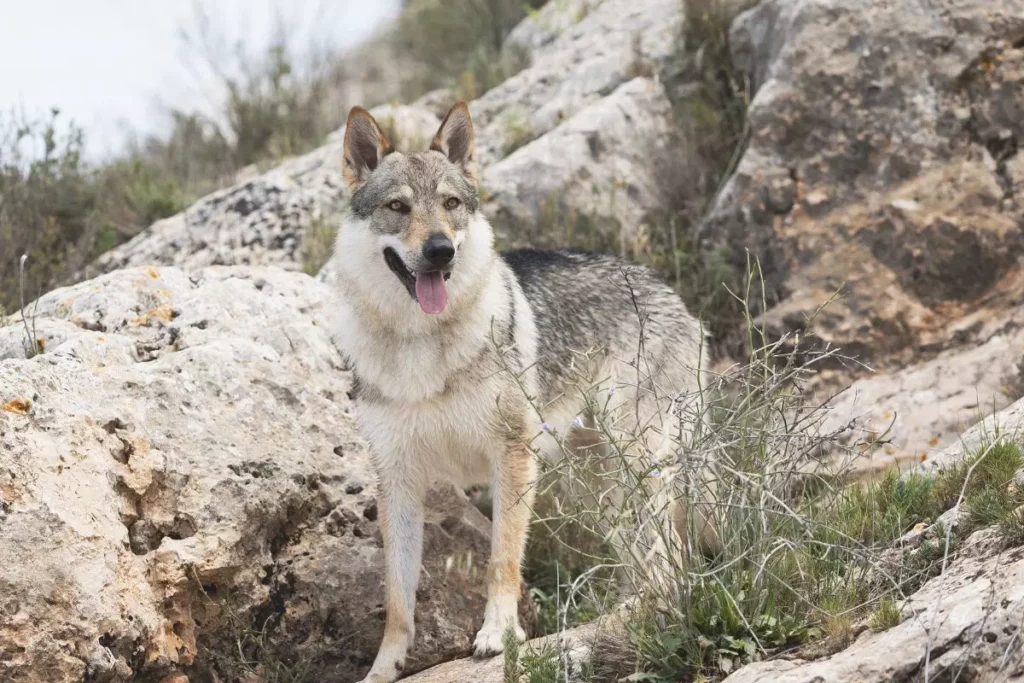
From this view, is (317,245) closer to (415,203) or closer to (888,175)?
(415,203)

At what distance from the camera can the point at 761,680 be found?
3426mm

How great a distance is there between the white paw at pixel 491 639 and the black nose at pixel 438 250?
1.65 meters

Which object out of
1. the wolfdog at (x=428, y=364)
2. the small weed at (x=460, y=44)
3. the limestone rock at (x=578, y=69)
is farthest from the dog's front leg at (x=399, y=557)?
the small weed at (x=460, y=44)

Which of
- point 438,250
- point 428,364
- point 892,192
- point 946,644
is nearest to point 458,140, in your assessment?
point 438,250

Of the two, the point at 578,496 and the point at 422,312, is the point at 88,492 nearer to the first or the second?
the point at 422,312

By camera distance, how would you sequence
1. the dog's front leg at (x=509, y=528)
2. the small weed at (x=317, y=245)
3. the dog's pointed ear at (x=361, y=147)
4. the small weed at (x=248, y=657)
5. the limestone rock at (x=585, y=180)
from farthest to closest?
the limestone rock at (x=585, y=180) < the small weed at (x=317, y=245) < the dog's pointed ear at (x=361, y=147) < the dog's front leg at (x=509, y=528) < the small weed at (x=248, y=657)

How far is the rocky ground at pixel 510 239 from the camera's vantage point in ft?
13.4

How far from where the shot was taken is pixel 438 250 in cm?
462

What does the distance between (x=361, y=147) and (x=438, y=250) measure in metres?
1.01

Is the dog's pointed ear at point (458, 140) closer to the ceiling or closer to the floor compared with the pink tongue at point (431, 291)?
closer to the ceiling

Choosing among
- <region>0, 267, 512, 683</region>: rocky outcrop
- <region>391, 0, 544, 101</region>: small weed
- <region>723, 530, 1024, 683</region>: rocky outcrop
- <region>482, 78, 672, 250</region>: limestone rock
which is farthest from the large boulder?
<region>391, 0, 544, 101</region>: small weed

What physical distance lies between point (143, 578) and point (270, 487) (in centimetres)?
72

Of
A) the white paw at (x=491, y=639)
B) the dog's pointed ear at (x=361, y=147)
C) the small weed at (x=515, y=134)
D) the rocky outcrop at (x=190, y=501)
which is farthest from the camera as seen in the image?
the small weed at (x=515, y=134)

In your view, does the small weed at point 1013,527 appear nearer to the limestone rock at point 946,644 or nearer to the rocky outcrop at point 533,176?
the limestone rock at point 946,644
